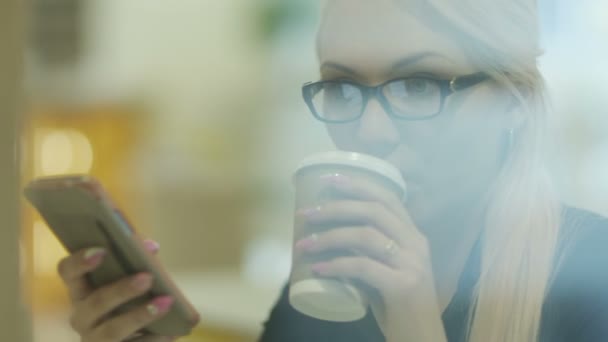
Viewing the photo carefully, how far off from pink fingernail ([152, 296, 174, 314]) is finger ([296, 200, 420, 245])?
17 centimetres

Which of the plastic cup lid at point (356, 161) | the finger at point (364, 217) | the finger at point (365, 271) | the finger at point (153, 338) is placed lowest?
the finger at point (153, 338)

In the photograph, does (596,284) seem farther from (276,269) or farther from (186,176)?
(186,176)

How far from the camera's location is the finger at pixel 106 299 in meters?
0.65

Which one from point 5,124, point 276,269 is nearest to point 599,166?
point 276,269

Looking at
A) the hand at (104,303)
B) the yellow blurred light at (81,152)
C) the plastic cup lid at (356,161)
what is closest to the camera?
the plastic cup lid at (356,161)

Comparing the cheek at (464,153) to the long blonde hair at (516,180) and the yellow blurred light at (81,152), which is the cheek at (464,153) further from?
the yellow blurred light at (81,152)

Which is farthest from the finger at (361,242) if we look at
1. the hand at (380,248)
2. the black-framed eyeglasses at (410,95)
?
the black-framed eyeglasses at (410,95)

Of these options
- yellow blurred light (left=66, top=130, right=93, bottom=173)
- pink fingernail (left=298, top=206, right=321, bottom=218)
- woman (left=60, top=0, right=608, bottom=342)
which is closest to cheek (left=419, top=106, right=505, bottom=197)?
woman (left=60, top=0, right=608, bottom=342)

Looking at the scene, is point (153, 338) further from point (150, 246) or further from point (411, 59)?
point (411, 59)

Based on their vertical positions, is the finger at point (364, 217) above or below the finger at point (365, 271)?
above

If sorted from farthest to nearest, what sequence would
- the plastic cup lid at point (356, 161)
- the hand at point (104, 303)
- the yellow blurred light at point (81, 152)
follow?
the yellow blurred light at point (81, 152)
the hand at point (104, 303)
the plastic cup lid at point (356, 161)

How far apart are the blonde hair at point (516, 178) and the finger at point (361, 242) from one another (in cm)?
10

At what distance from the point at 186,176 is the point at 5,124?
270mm

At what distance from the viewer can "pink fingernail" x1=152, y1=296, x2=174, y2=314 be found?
66 centimetres
